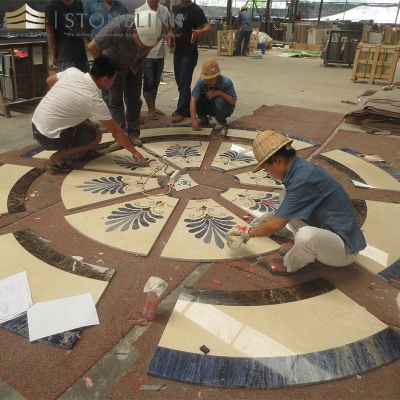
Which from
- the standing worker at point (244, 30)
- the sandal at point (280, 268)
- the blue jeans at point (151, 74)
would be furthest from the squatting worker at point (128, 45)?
the standing worker at point (244, 30)

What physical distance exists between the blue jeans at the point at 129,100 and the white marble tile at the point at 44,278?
1.95 meters

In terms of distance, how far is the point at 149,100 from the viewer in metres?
4.47

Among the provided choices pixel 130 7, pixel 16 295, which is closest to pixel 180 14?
pixel 16 295

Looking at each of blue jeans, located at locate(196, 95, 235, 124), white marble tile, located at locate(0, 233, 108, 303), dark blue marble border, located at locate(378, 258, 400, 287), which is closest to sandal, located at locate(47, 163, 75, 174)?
white marble tile, located at locate(0, 233, 108, 303)

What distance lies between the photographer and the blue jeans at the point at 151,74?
13.9ft

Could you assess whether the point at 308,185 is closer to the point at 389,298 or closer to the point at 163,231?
the point at 389,298

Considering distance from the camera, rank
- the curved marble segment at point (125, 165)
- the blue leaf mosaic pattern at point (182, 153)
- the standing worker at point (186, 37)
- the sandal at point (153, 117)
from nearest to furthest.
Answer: the curved marble segment at point (125, 165) → the blue leaf mosaic pattern at point (182, 153) → the standing worker at point (186, 37) → the sandal at point (153, 117)

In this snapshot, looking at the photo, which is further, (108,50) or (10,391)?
(108,50)

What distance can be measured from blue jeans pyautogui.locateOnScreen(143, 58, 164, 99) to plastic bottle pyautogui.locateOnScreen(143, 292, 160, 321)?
10.8 feet

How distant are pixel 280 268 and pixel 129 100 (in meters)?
2.48

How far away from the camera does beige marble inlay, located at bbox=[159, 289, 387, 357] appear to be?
1513 millimetres

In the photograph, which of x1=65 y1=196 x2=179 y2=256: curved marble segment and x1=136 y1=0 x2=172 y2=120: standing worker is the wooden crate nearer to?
x1=136 y1=0 x2=172 y2=120: standing worker

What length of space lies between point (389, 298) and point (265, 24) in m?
18.0

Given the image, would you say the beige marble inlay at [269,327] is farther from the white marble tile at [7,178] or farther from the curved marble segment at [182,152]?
the curved marble segment at [182,152]
